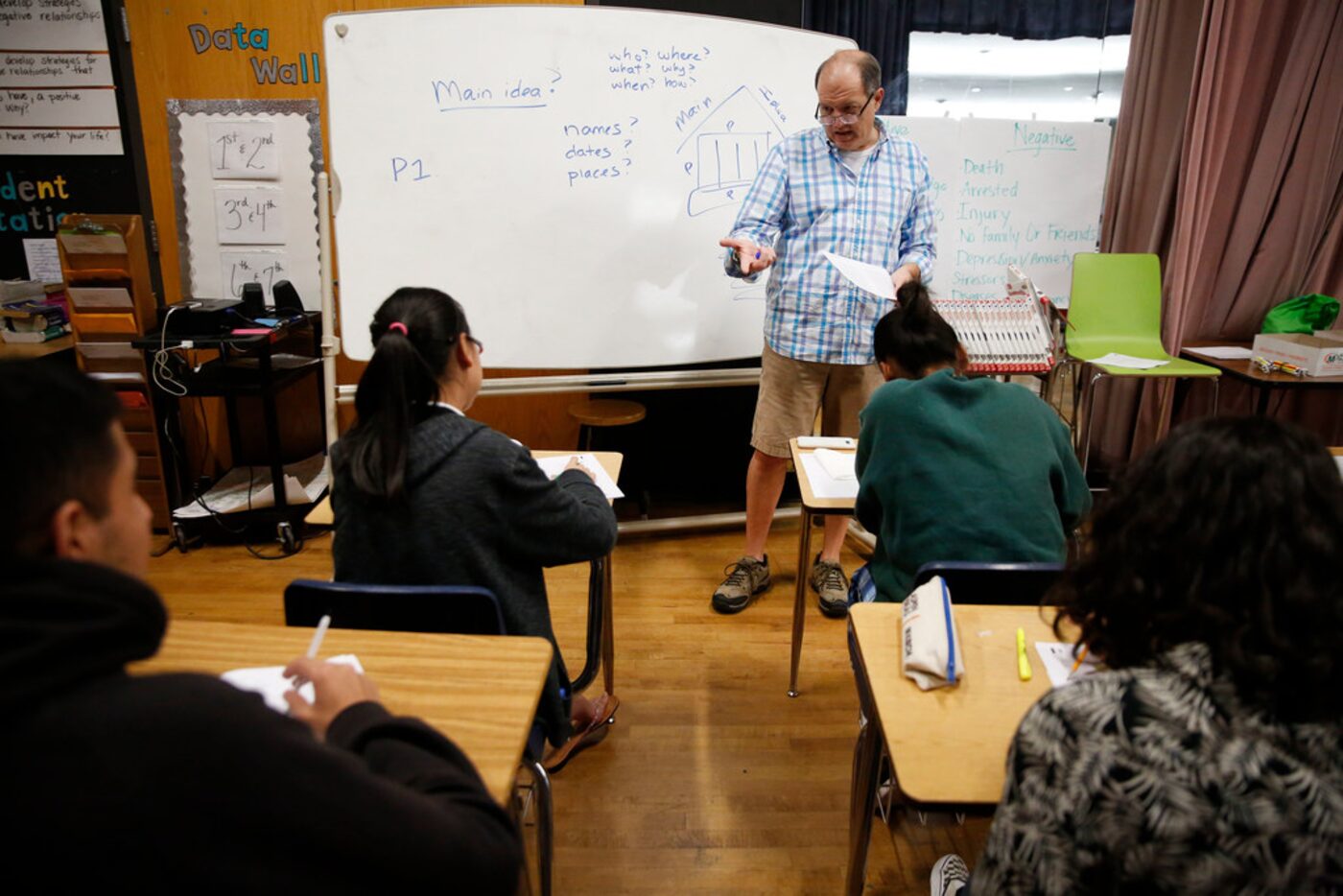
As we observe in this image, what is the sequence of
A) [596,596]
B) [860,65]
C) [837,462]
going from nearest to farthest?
[596,596]
[837,462]
[860,65]

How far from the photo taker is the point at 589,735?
2.10 metres

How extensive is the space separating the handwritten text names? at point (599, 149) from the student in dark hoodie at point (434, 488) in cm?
145

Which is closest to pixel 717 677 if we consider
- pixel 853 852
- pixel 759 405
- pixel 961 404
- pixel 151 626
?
pixel 759 405

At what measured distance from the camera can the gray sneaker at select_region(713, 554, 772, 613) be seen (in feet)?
8.89

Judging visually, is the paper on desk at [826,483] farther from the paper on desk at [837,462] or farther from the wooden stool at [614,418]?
the wooden stool at [614,418]

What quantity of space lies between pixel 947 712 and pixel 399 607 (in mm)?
792

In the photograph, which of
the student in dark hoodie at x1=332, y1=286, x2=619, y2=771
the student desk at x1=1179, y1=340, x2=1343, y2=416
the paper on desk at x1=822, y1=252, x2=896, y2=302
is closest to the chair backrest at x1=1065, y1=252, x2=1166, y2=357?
the student desk at x1=1179, y1=340, x2=1343, y2=416

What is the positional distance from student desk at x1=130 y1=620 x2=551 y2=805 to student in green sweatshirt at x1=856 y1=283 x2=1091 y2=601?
73cm

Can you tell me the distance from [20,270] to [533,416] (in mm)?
2217

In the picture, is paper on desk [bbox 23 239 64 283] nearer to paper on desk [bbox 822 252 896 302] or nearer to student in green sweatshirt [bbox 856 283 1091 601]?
paper on desk [bbox 822 252 896 302]

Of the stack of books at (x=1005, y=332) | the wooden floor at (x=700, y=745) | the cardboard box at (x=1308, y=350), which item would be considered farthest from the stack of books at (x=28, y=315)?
the cardboard box at (x=1308, y=350)

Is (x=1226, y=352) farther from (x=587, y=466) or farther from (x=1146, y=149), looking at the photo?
(x=587, y=466)

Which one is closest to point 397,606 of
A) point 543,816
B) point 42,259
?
point 543,816

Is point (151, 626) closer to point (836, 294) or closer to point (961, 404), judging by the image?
point (961, 404)
